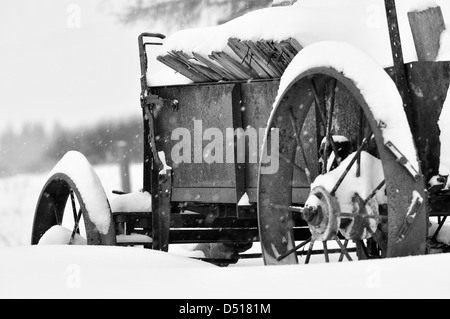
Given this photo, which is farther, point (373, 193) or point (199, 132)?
point (199, 132)

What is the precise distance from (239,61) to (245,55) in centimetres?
14

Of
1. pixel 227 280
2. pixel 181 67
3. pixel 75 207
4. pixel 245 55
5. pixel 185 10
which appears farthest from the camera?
pixel 185 10

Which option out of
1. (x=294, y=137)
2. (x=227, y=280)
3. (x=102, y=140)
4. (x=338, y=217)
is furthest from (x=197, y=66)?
(x=102, y=140)

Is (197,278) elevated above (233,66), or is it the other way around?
(233,66)

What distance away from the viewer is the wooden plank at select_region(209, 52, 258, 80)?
5153mm

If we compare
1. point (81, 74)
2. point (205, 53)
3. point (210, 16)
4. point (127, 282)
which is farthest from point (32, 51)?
point (127, 282)

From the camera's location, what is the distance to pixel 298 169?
4848 millimetres

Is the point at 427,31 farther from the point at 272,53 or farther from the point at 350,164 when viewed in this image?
the point at 272,53

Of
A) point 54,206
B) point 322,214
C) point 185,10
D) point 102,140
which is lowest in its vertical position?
point 102,140

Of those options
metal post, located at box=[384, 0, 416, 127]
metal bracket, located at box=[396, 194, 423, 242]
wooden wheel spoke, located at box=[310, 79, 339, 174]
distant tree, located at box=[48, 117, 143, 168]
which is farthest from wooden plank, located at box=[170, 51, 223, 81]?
distant tree, located at box=[48, 117, 143, 168]

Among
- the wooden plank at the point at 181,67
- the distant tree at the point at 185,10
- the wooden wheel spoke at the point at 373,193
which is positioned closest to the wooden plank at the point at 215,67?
the wooden plank at the point at 181,67

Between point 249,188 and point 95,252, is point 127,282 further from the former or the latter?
point 249,188

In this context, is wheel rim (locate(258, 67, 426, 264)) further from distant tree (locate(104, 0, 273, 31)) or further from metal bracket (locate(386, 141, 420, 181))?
distant tree (locate(104, 0, 273, 31))

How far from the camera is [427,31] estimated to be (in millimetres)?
4406
